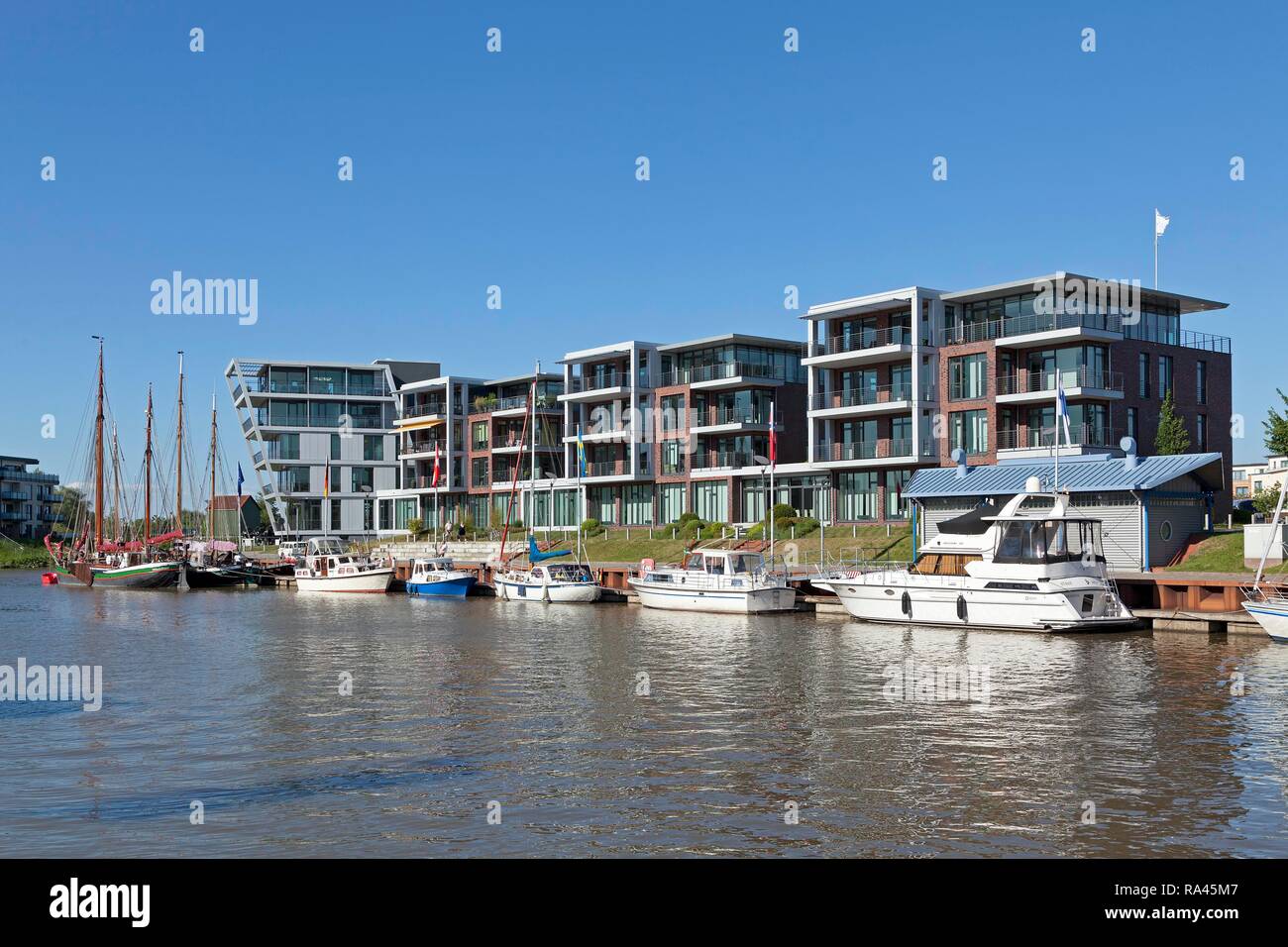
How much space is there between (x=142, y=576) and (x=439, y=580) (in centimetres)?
2768

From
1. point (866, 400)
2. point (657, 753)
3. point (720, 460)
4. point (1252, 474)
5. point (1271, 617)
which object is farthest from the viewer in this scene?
point (1252, 474)

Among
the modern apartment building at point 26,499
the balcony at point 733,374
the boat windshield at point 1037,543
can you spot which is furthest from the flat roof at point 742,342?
the modern apartment building at point 26,499

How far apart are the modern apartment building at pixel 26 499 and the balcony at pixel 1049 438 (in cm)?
14236

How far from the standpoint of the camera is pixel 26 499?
557ft

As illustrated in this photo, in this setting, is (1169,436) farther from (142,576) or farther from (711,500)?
(142,576)

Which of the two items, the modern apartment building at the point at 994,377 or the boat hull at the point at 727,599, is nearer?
the boat hull at the point at 727,599

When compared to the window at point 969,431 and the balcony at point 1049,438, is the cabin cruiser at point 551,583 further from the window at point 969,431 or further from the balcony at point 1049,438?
the balcony at point 1049,438

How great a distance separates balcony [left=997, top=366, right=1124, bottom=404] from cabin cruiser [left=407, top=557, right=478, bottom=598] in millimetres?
32754

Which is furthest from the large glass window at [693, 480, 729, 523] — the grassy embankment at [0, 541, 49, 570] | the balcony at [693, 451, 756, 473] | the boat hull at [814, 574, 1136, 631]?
the grassy embankment at [0, 541, 49, 570]

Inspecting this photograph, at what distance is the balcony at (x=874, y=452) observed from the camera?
69312 millimetres

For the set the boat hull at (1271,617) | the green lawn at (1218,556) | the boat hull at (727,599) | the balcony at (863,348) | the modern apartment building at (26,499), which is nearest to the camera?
the boat hull at (1271,617)

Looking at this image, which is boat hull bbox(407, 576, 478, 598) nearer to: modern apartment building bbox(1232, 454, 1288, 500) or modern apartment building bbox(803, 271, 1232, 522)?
modern apartment building bbox(803, 271, 1232, 522)

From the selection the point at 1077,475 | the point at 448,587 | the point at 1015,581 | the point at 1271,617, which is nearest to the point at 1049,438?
the point at 1077,475
